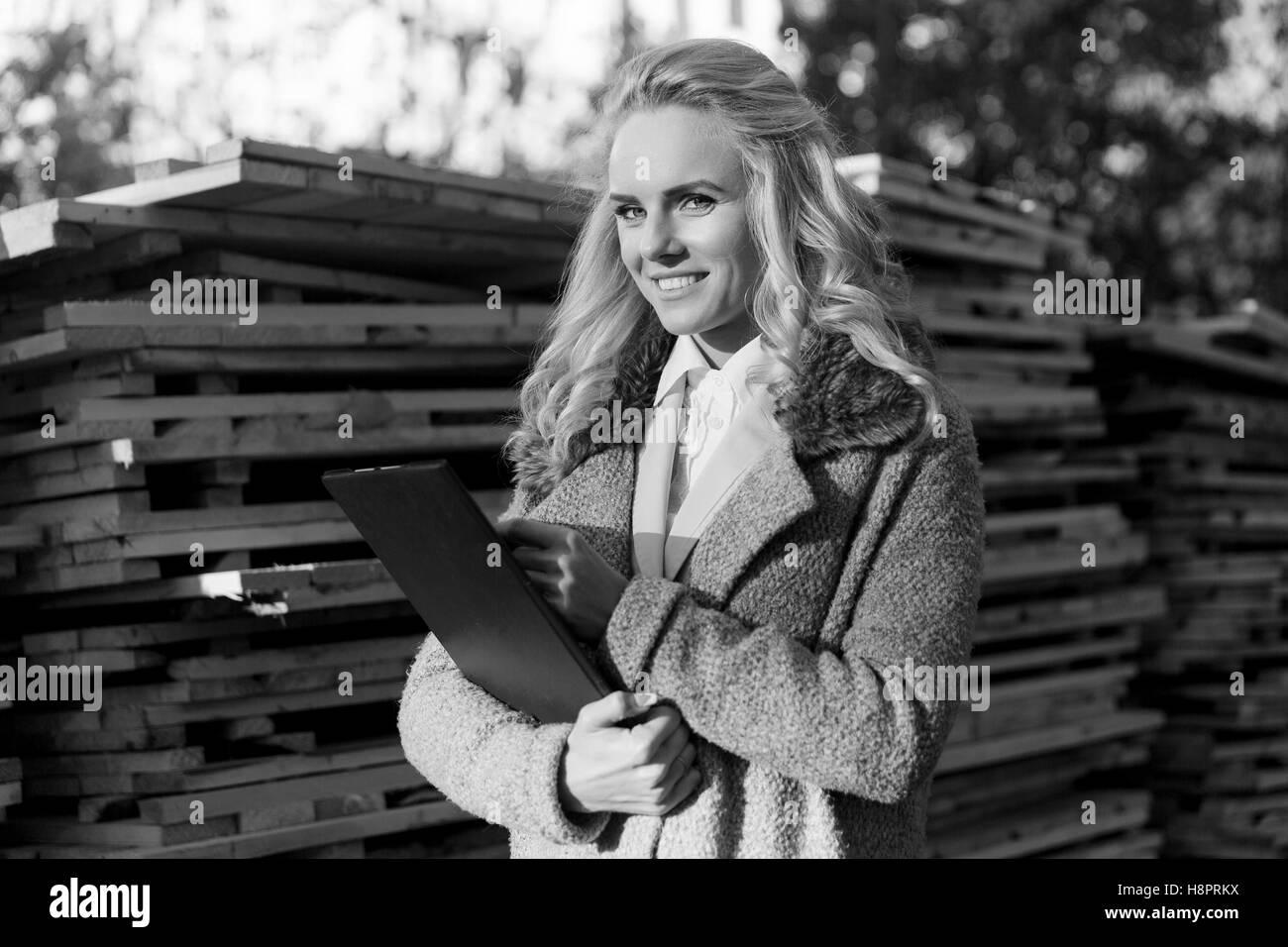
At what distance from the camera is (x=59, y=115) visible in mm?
10773

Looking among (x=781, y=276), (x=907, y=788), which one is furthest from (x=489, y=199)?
(x=907, y=788)

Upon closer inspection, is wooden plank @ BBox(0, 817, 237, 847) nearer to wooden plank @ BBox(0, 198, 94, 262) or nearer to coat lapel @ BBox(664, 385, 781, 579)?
wooden plank @ BBox(0, 198, 94, 262)

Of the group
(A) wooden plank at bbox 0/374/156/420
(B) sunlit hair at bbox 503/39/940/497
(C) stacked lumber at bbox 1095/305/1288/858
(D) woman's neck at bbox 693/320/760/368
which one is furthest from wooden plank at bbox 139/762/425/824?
(C) stacked lumber at bbox 1095/305/1288/858

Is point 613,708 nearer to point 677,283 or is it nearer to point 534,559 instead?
point 534,559

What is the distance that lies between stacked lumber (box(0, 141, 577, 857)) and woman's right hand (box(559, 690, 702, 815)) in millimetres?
1700

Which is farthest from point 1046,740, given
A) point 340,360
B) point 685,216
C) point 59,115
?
point 59,115

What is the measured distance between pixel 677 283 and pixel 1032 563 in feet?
11.2

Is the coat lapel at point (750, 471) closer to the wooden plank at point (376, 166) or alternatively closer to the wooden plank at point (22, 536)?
the wooden plank at point (376, 166)

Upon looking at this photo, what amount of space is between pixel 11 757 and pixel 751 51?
2574 millimetres

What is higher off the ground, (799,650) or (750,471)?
(750,471)

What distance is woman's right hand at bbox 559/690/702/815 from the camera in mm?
2121

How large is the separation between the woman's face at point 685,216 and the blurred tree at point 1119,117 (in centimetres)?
1174

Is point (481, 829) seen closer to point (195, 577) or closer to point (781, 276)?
point (195, 577)
